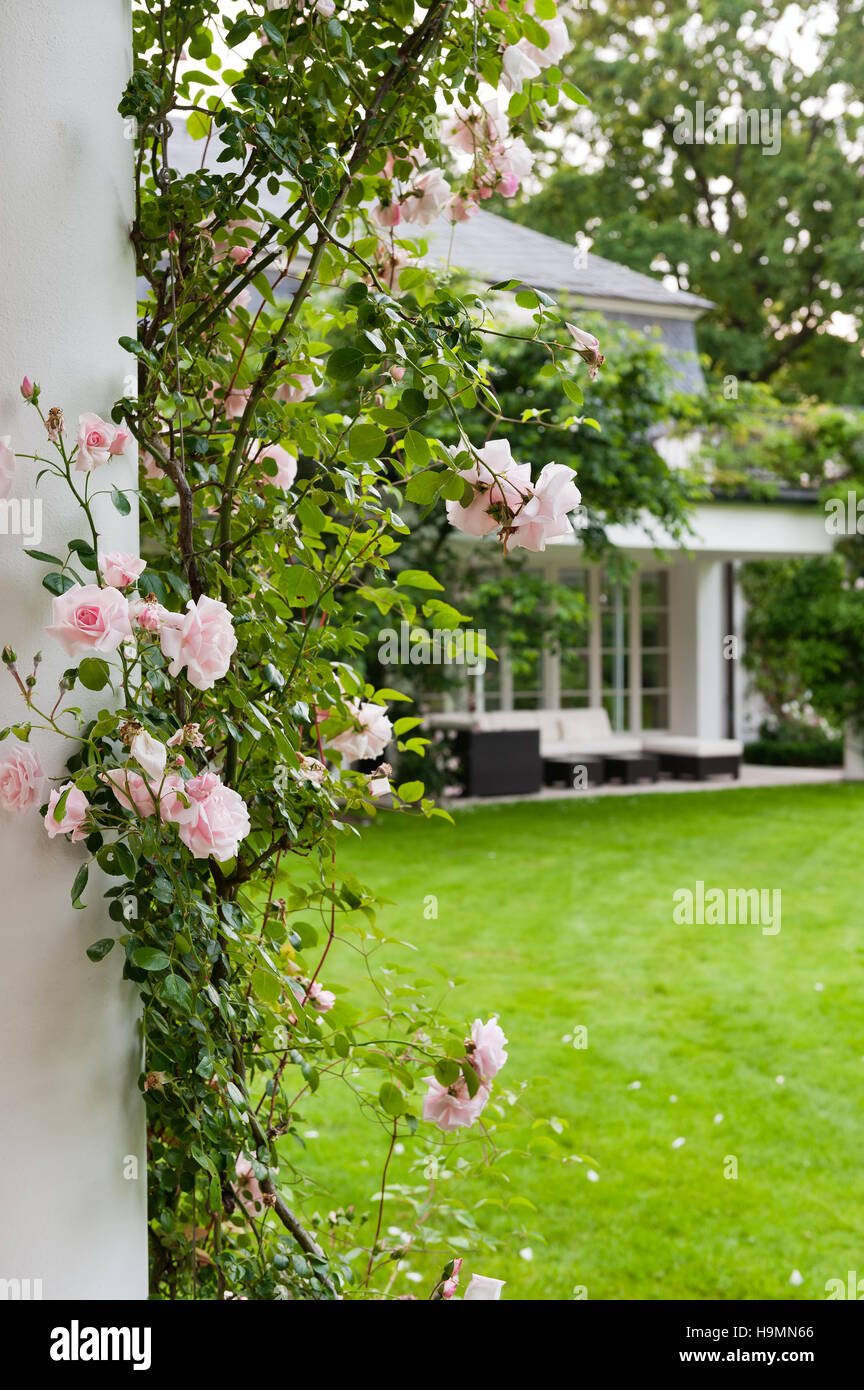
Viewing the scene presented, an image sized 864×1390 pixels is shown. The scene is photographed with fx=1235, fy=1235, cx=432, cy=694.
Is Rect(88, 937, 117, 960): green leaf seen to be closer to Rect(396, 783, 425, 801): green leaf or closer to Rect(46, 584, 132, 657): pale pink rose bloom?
Rect(46, 584, 132, 657): pale pink rose bloom

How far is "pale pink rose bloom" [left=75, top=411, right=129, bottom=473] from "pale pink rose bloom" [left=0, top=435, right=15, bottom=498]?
0.23 feet

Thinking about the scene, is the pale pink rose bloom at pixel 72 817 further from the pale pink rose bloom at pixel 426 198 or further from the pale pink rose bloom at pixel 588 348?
the pale pink rose bloom at pixel 426 198

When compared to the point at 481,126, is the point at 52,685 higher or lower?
lower

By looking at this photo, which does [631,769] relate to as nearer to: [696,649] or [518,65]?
[696,649]

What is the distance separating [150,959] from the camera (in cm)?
133

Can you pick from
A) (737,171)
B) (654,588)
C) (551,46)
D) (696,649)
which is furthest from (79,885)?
(737,171)

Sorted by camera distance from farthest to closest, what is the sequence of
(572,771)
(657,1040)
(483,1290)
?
(572,771), (657,1040), (483,1290)

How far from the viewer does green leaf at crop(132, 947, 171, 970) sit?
1.32 metres

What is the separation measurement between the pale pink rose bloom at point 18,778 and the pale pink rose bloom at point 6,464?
0.28 meters

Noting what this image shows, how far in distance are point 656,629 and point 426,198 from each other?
46.4 feet

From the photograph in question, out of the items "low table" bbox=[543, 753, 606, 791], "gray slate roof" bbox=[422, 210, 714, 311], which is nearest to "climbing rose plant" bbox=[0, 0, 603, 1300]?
"gray slate roof" bbox=[422, 210, 714, 311]

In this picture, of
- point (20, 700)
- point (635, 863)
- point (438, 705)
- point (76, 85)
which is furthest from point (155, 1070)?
point (438, 705)

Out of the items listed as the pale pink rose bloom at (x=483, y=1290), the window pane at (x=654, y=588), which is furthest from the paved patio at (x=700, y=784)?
the pale pink rose bloom at (x=483, y=1290)

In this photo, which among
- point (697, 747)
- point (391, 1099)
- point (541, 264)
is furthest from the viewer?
point (697, 747)
